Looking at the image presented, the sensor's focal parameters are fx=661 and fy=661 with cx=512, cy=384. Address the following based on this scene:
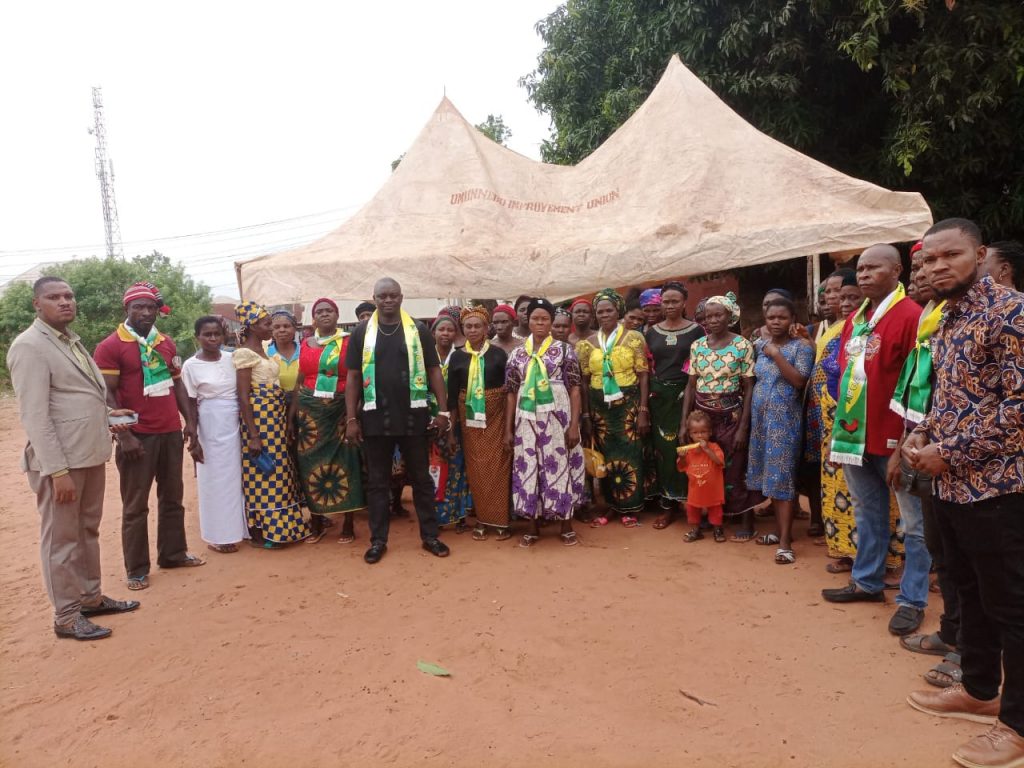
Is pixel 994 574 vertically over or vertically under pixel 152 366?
under

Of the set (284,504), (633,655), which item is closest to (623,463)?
(633,655)

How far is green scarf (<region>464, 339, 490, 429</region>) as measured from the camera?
509 cm

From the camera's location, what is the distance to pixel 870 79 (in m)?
8.88

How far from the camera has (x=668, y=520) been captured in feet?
17.8

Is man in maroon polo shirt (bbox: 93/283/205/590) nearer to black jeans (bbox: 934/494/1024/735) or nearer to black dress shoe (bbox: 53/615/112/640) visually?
black dress shoe (bbox: 53/615/112/640)

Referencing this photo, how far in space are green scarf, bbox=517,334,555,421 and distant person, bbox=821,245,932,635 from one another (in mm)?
1976

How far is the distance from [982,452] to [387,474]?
3.68 m

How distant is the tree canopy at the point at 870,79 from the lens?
23.4 ft

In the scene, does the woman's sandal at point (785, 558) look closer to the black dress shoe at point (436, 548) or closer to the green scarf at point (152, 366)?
the black dress shoe at point (436, 548)

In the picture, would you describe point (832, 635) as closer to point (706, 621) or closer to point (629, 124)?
point (706, 621)

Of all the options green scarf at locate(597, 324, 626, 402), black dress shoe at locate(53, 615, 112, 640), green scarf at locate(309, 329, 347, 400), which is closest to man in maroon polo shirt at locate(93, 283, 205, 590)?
black dress shoe at locate(53, 615, 112, 640)

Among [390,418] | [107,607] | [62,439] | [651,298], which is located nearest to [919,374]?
[651,298]

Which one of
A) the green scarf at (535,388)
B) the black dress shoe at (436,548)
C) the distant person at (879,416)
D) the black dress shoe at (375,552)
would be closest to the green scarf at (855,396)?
the distant person at (879,416)

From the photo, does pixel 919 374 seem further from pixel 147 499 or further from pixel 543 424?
pixel 147 499
